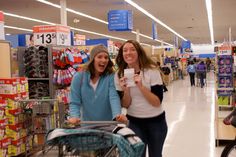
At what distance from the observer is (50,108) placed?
5234 mm

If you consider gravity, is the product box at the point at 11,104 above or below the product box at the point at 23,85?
below

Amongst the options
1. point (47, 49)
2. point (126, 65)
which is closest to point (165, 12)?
point (47, 49)

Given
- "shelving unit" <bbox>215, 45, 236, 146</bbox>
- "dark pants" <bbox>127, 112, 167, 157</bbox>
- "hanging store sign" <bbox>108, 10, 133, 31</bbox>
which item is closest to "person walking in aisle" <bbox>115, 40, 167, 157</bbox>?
"dark pants" <bbox>127, 112, 167, 157</bbox>

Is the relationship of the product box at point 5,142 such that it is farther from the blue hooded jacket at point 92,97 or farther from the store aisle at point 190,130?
the blue hooded jacket at point 92,97

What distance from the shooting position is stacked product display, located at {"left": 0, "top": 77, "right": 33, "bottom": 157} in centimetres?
538

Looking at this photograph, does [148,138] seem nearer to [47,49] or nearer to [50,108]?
[50,108]

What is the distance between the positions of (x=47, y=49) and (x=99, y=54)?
3.45 m

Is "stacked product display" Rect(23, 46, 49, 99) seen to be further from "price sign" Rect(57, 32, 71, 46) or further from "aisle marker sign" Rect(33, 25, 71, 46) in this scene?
"price sign" Rect(57, 32, 71, 46)

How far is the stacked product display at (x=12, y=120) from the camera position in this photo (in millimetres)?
5379

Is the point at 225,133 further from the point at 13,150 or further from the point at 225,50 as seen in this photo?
the point at 225,50

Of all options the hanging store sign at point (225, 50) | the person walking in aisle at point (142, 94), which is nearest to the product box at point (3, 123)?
the person walking in aisle at point (142, 94)

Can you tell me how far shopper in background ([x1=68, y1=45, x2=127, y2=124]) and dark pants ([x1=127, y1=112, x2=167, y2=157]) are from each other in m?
0.25

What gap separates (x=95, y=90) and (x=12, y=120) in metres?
2.93

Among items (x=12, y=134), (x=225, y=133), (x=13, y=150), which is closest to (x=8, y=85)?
(x=12, y=134)
